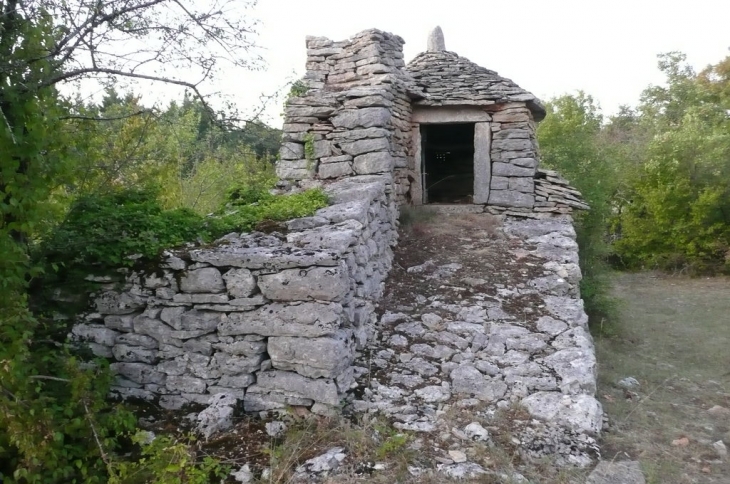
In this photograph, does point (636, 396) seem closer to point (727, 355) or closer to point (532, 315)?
Result: point (532, 315)

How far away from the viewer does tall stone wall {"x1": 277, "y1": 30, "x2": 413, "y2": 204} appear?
6.37 meters

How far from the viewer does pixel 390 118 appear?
6594mm

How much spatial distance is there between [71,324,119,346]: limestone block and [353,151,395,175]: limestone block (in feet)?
10.7

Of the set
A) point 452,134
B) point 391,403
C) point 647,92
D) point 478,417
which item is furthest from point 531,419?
point 647,92

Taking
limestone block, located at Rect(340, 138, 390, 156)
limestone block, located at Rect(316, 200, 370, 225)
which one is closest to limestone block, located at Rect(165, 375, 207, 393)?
limestone block, located at Rect(316, 200, 370, 225)

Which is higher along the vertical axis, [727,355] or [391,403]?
[391,403]

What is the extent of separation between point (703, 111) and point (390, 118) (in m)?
16.2

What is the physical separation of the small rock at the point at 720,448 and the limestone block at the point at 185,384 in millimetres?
3865

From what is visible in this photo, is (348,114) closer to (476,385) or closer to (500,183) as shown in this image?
(500,183)

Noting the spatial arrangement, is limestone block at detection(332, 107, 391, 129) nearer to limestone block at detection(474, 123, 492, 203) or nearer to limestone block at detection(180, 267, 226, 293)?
limestone block at detection(474, 123, 492, 203)

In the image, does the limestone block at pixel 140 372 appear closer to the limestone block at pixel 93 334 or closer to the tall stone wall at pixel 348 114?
the limestone block at pixel 93 334

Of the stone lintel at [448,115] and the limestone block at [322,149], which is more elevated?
the stone lintel at [448,115]

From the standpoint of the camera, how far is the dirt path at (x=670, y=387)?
3.96 m

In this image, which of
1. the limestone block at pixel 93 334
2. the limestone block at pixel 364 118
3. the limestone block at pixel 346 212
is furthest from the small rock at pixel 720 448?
the limestone block at pixel 93 334
